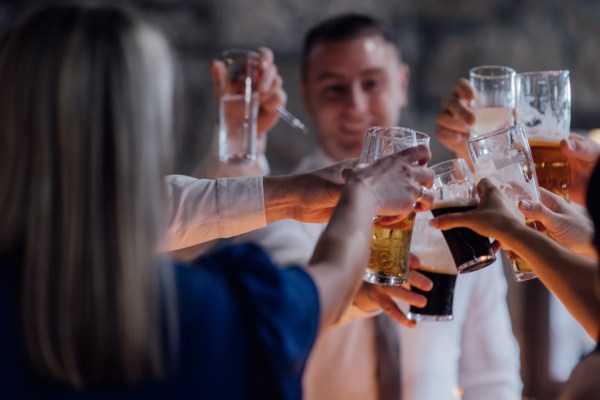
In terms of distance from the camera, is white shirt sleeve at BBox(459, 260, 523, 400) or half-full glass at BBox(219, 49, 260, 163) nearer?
half-full glass at BBox(219, 49, 260, 163)

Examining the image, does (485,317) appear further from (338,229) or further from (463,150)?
(338,229)

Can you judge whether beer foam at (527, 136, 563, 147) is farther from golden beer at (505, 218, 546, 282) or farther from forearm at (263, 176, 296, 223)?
forearm at (263, 176, 296, 223)

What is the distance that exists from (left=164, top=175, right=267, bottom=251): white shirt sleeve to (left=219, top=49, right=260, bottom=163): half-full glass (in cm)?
42

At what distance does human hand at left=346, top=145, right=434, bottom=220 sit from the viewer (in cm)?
128

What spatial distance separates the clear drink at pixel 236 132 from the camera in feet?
6.72

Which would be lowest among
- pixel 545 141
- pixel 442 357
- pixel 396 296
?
pixel 442 357

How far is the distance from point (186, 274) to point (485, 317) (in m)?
1.48

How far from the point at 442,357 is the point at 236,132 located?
82 centimetres

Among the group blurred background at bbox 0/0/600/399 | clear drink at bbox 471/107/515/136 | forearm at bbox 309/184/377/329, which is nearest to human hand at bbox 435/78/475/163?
clear drink at bbox 471/107/515/136

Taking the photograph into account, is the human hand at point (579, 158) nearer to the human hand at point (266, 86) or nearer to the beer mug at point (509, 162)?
the beer mug at point (509, 162)

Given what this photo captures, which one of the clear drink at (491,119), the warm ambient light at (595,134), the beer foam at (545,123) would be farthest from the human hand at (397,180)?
the warm ambient light at (595,134)

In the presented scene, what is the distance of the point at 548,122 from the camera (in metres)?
1.60

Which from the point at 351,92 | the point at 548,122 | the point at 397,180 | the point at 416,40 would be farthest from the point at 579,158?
the point at 416,40

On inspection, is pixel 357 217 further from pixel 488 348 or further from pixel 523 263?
pixel 488 348
